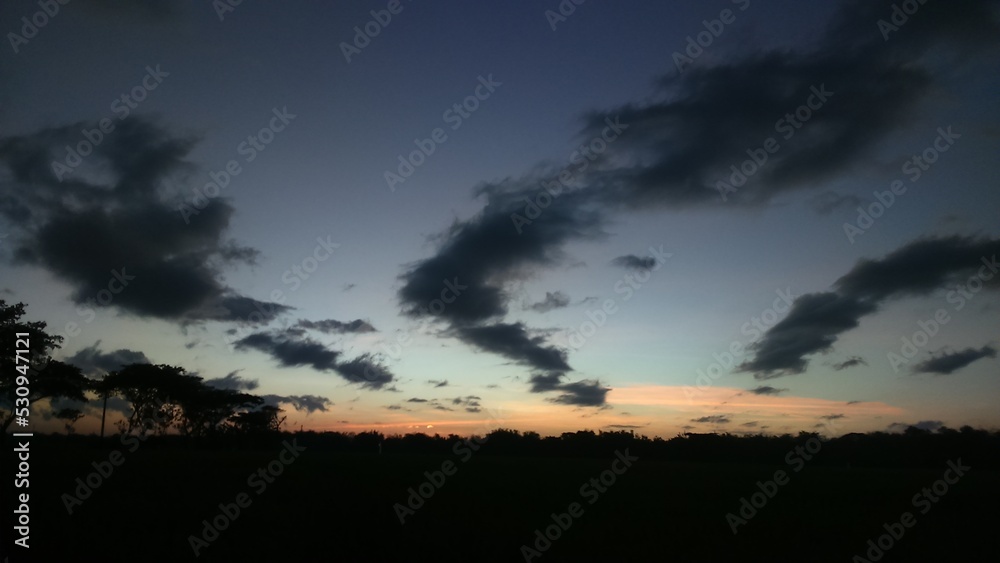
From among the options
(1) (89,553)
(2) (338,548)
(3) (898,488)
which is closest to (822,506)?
(3) (898,488)

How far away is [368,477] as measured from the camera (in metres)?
42.6

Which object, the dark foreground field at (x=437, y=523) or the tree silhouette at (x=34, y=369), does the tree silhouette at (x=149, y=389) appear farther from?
the dark foreground field at (x=437, y=523)

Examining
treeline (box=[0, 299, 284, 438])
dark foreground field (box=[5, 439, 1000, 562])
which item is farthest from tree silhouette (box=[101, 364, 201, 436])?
dark foreground field (box=[5, 439, 1000, 562])

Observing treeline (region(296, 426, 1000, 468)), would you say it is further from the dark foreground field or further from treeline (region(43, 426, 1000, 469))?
the dark foreground field

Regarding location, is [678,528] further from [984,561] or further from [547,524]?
[984,561]

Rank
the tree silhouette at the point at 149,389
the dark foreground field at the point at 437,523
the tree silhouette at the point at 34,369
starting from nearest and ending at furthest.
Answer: the dark foreground field at the point at 437,523 < the tree silhouette at the point at 34,369 < the tree silhouette at the point at 149,389

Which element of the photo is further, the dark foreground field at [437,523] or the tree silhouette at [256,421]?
the tree silhouette at [256,421]

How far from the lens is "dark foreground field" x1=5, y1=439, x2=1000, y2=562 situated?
18359mm

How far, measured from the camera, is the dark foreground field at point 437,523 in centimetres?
1836

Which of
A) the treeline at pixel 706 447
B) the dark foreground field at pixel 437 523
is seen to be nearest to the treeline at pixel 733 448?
the treeline at pixel 706 447

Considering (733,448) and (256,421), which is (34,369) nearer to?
(256,421)

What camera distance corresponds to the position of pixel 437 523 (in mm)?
23609

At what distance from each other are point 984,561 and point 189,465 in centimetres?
4035

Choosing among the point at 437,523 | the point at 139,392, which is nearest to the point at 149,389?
the point at 139,392
